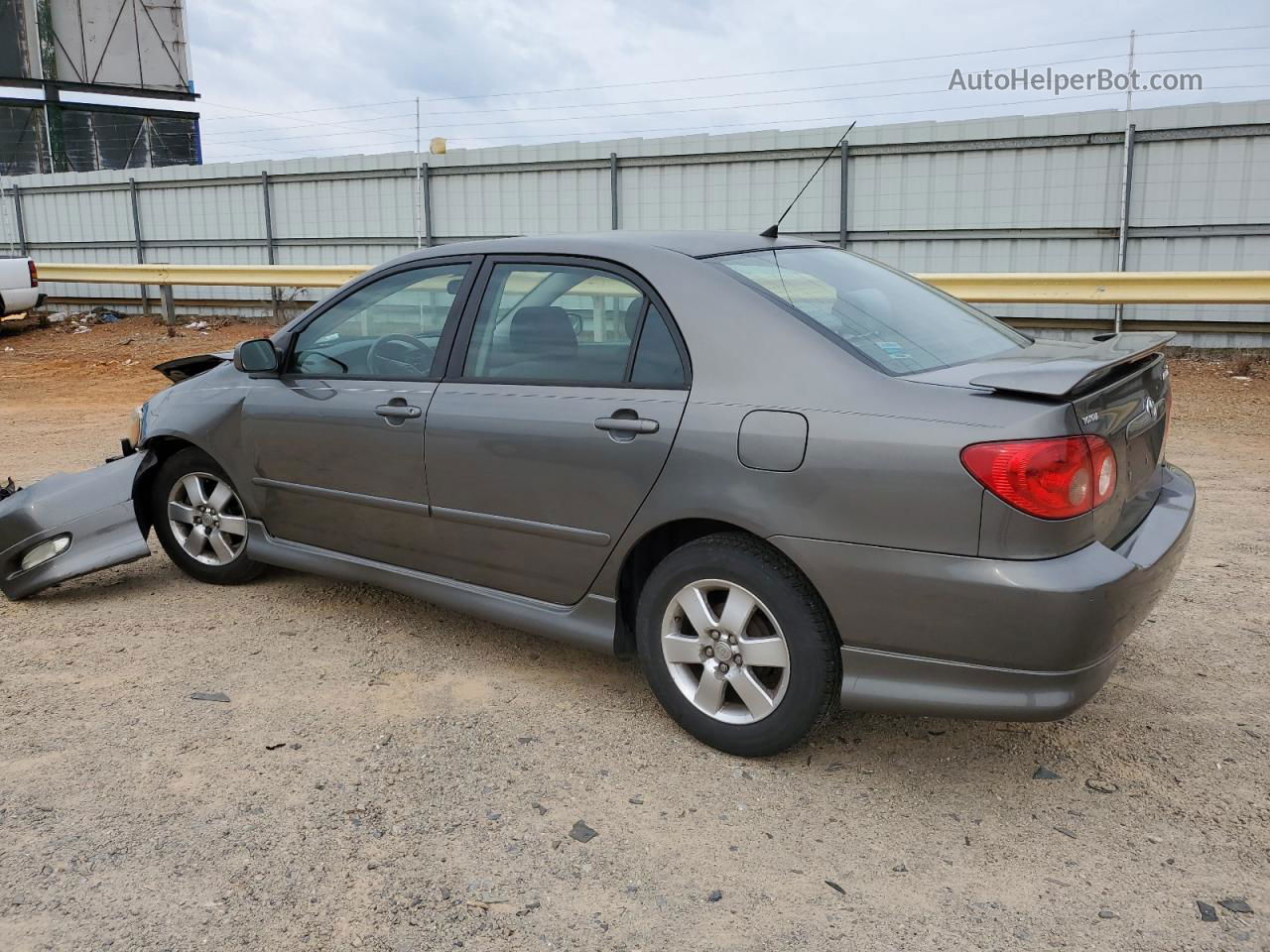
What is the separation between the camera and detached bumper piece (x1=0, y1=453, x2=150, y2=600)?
470 cm

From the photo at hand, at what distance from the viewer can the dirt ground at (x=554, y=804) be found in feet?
8.16

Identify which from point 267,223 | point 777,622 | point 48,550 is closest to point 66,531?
point 48,550

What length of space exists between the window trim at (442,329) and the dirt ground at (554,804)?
1.06m

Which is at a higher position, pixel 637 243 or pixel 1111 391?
pixel 637 243

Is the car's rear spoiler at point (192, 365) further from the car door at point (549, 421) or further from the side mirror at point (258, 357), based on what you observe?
the car door at point (549, 421)

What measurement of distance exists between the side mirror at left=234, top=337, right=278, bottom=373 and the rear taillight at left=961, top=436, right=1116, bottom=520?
9.55 ft

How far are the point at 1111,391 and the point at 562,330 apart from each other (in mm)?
1745

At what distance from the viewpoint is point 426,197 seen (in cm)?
1675

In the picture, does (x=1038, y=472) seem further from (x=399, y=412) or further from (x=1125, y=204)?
(x=1125, y=204)

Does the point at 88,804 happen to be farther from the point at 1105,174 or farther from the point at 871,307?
the point at 1105,174

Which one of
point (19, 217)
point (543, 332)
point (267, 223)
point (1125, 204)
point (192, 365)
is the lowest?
point (192, 365)

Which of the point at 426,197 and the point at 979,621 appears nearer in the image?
the point at 979,621

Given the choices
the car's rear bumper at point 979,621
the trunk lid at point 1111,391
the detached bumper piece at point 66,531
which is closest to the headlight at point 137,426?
the detached bumper piece at point 66,531

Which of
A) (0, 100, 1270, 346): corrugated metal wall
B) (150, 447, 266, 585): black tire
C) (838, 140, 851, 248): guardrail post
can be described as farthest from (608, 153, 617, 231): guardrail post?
(150, 447, 266, 585): black tire
